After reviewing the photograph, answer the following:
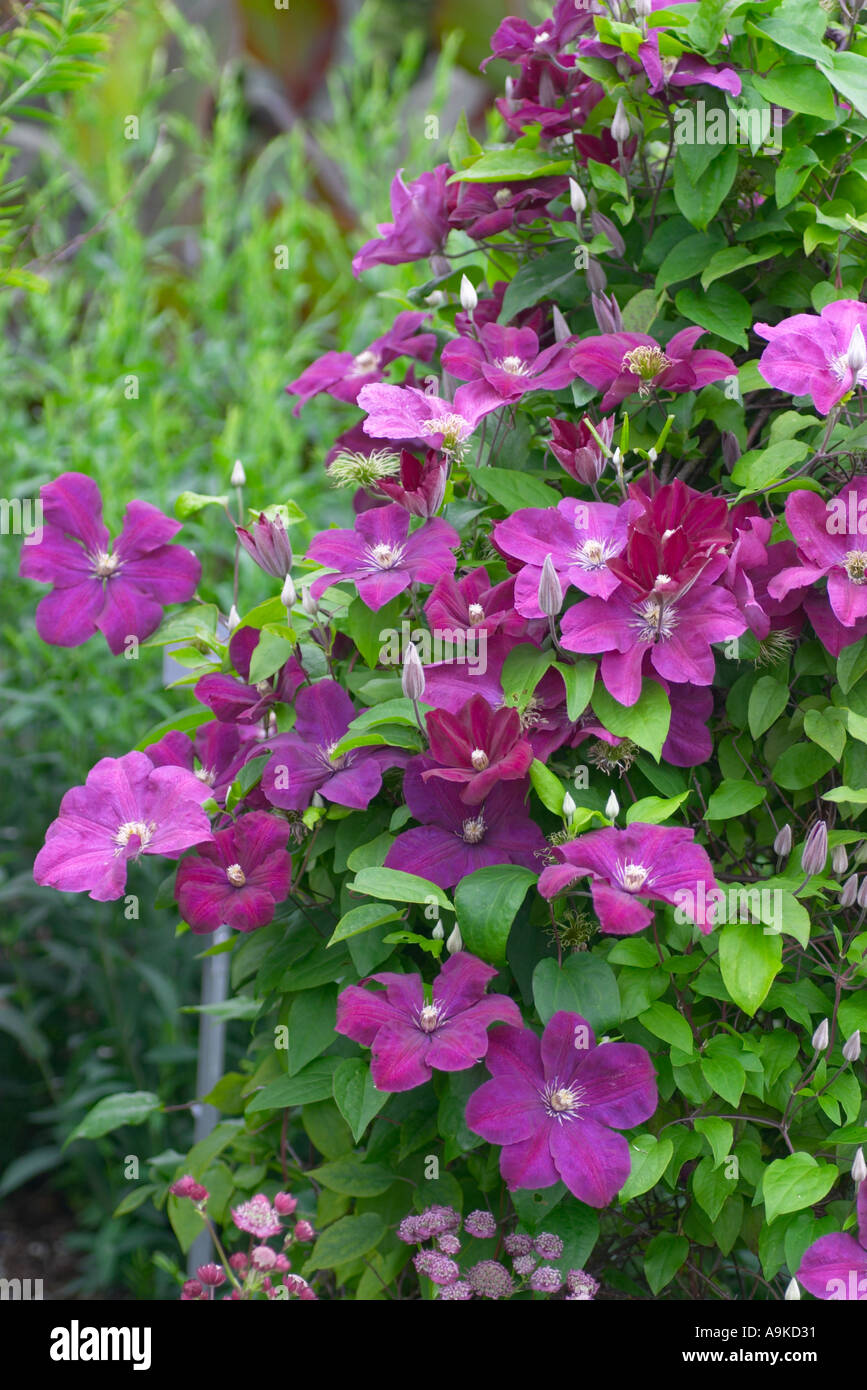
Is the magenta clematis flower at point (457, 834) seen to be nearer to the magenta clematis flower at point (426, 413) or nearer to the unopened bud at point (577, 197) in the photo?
the magenta clematis flower at point (426, 413)

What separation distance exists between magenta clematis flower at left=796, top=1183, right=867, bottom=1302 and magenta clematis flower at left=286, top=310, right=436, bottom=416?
710mm

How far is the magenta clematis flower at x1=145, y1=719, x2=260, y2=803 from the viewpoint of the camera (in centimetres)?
92

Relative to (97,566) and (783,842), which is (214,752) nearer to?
(97,566)

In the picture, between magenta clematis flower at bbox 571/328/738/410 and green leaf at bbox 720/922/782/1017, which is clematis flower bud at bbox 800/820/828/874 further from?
magenta clematis flower at bbox 571/328/738/410

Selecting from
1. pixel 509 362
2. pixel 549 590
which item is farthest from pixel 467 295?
pixel 549 590

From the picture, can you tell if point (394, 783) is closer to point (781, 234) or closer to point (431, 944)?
point (431, 944)

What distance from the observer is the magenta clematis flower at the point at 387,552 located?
0.83 meters

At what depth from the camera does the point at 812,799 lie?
89cm

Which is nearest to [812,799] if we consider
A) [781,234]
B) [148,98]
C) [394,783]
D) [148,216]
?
[394,783]

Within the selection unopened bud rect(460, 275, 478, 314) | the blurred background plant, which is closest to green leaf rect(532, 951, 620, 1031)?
unopened bud rect(460, 275, 478, 314)

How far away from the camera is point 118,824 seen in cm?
86

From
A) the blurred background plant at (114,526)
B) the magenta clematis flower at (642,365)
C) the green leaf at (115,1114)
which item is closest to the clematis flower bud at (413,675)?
the magenta clematis flower at (642,365)
